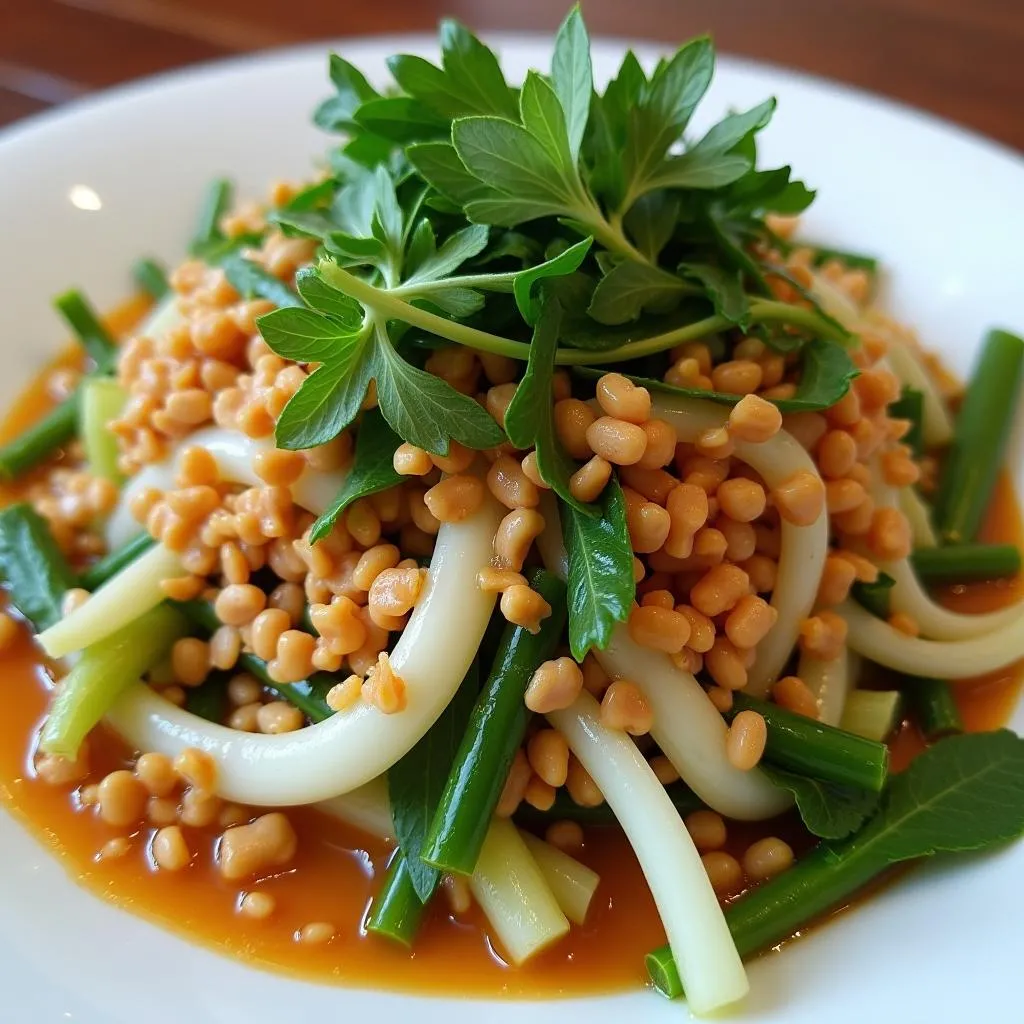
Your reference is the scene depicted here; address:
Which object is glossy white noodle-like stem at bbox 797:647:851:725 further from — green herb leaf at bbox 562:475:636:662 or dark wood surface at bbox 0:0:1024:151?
dark wood surface at bbox 0:0:1024:151

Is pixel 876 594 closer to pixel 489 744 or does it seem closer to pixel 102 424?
pixel 489 744

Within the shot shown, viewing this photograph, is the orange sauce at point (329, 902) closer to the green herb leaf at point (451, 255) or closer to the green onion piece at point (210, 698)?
the green onion piece at point (210, 698)

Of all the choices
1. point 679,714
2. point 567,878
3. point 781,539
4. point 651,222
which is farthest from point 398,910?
point 651,222

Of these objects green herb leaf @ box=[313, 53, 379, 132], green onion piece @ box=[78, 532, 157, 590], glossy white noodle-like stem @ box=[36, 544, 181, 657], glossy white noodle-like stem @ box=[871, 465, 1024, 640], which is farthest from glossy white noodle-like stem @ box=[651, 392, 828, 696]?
green onion piece @ box=[78, 532, 157, 590]

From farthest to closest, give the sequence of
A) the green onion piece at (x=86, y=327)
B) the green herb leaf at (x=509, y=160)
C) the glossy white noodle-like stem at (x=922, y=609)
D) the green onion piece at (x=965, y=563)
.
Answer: the green onion piece at (x=86, y=327) < the green onion piece at (x=965, y=563) < the glossy white noodle-like stem at (x=922, y=609) < the green herb leaf at (x=509, y=160)

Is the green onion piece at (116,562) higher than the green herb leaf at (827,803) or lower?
lower

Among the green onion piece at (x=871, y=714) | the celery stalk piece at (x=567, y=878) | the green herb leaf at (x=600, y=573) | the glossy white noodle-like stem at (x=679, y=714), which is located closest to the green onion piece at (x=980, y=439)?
the green onion piece at (x=871, y=714)
